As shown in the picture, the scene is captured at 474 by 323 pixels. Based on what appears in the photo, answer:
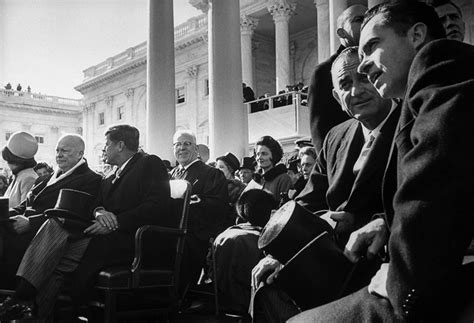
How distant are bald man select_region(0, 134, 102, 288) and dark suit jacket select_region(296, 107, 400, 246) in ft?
9.01

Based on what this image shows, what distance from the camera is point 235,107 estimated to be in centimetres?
1137

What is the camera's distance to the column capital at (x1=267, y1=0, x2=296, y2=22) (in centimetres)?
2425

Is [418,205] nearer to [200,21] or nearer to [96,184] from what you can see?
[96,184]

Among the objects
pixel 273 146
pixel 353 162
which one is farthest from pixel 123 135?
pixel 353 162

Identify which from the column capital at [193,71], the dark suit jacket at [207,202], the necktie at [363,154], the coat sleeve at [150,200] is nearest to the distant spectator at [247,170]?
the dark suit jacket at [207,202]

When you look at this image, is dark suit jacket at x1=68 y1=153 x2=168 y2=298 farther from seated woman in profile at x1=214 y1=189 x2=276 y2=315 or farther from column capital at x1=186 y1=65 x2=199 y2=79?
column capital at x1=186 y1=65 x2=199 y2=79

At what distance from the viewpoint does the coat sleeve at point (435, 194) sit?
1.22 metres

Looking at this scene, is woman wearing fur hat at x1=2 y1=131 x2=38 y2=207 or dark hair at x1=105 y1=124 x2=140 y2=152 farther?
woman wearing fur hat at x1=2 y1=131 x2=38 y2=207

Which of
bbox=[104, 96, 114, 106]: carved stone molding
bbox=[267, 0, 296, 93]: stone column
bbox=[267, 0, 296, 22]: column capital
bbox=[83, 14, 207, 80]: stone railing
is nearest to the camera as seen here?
bbox=[267, 0, 296, 93]: stone column

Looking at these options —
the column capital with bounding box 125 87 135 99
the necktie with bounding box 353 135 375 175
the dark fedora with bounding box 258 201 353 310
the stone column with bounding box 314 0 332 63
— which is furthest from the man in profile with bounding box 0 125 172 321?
the column capital with bounding box 125 87 135 99

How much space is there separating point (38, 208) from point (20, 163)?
4.53 feet

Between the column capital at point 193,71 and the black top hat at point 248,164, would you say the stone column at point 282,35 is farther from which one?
the black top hat at point 248,164

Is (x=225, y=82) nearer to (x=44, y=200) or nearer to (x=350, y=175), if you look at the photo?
(x=44, y=200)

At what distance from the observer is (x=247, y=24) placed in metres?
26.7
